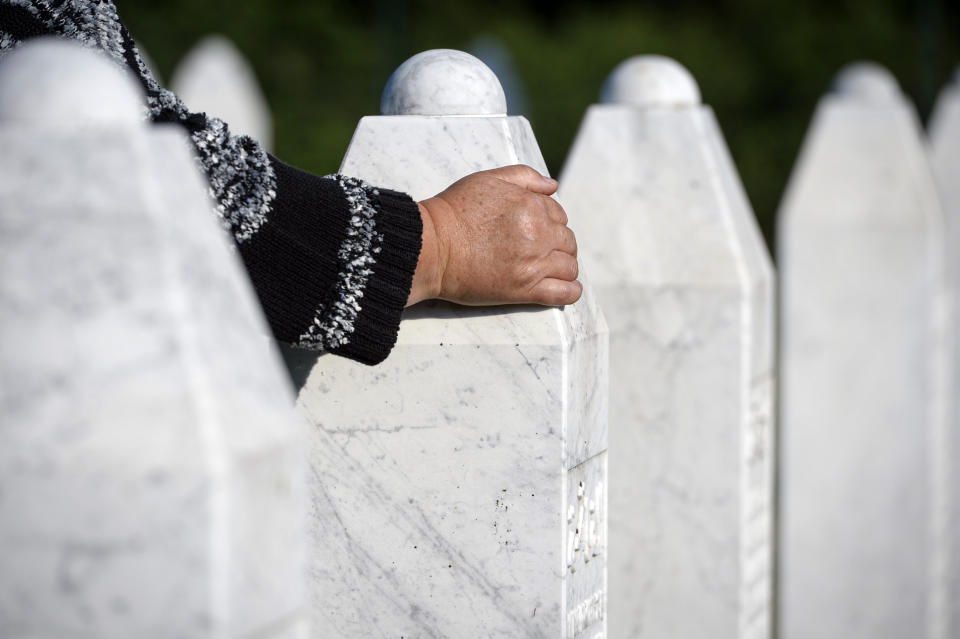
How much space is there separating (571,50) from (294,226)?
1550 centimetres

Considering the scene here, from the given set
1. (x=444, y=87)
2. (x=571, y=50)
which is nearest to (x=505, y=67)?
(x=571, y=50)

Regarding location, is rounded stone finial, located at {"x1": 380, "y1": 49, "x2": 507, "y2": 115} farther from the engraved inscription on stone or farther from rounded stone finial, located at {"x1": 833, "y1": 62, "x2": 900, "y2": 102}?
rounded stone finial, located at {"x1": 833, "y1": 62, "x2": 900, "y2": 102}

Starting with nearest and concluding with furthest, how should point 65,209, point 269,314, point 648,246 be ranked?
point 65,209 < point 269,314 < point 648,246

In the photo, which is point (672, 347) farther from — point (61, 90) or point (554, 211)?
point (61, 90)

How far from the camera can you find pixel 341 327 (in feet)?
8.11

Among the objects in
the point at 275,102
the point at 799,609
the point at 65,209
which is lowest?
the point at 799,609

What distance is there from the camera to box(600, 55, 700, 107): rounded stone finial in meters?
4.02

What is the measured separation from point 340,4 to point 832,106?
1298cm

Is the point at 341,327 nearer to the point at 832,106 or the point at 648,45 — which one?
the point at 832,106

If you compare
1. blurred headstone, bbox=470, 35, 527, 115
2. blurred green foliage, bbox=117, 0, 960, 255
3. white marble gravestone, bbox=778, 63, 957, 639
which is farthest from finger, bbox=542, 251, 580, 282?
blurred headstone, bbox=470, 35, 527, 115

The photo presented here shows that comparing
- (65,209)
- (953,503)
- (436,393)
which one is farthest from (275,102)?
(65,209)

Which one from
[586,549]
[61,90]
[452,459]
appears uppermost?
[61,90]

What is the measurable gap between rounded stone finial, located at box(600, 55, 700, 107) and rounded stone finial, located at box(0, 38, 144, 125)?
254 centimetres

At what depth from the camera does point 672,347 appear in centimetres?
396
